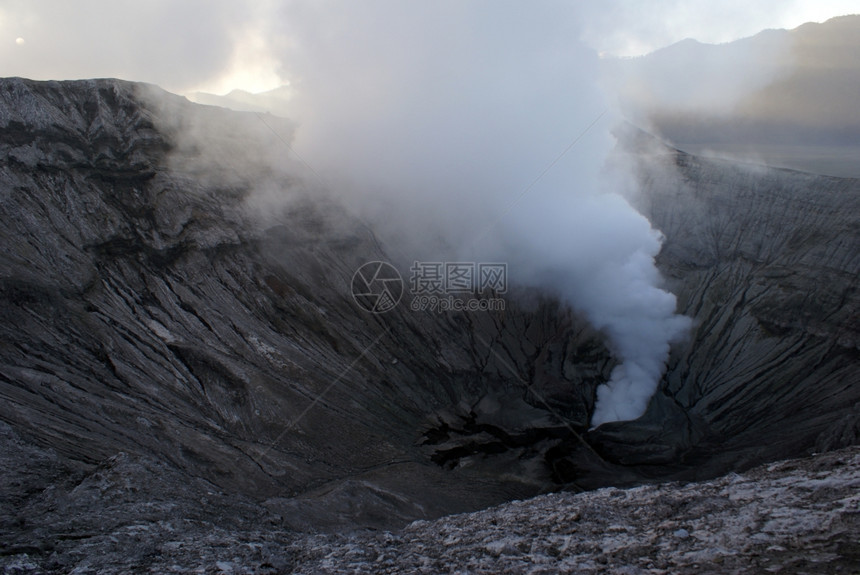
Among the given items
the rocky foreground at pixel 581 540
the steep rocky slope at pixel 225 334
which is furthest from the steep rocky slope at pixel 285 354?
the rocky foreground at pixel 581 540

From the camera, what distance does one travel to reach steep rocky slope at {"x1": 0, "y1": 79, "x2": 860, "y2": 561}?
2225cm

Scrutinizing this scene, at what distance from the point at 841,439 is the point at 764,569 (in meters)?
20.6

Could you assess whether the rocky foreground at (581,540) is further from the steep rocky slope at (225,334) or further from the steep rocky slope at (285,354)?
the steep rocky slope at (225,334)

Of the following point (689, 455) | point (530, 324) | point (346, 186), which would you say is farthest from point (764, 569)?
point (346, 186)

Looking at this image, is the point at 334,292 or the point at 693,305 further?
the point at 693,305

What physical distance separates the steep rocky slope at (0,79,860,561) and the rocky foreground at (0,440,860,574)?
733 millimetres

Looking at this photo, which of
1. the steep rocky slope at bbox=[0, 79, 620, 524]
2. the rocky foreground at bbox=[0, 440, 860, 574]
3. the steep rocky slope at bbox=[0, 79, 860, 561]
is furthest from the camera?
the steep rocky slope at bbox=[0, 79, 620, 524]

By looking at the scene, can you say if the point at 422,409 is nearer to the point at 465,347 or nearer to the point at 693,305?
the point at 465,347

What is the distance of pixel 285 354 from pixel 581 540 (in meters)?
25.2

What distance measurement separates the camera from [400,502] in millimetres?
24719

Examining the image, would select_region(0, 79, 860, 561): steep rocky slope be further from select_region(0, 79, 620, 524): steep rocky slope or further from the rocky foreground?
the rocky foreground

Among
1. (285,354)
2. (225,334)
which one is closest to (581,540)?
(285,354)

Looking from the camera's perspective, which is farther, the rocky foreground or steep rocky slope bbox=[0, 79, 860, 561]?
steep rocky slope bbox=[0, 79, 860, 561]

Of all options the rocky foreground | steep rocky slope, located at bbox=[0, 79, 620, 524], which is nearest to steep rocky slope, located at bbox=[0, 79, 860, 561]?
steep rocky slope, located at bbox=[0, 79, 620, 524]
